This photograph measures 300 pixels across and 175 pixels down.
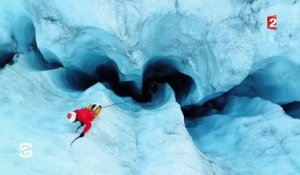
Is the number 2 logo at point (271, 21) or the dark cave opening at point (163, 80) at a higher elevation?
the number 2 logo at point (271, 21)

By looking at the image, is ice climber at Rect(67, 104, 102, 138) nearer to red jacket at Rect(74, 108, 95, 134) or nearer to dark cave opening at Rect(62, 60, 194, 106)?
red jacket at Rect(74, 108, 95, 134)

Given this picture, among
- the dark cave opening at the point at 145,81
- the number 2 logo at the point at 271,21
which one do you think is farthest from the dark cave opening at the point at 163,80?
the number 2 logo at the point at 271,21

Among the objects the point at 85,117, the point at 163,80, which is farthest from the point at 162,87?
the point at 85,117

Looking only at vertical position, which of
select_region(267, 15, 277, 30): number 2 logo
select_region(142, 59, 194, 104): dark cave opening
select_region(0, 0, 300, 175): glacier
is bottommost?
select_region(142, 59, 194, 104): dark cave opening

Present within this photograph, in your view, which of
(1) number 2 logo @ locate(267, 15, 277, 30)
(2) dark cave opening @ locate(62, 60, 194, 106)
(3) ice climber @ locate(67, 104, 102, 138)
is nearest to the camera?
(3) ice climber @ locate(67, 104, 102, 138)

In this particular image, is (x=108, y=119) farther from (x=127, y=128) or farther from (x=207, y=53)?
(x=207, y=53)

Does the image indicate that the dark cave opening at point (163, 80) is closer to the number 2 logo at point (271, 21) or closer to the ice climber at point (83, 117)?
the number 2 logo at point (271, 21)

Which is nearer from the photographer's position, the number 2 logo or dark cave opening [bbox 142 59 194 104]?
the number 2 logo

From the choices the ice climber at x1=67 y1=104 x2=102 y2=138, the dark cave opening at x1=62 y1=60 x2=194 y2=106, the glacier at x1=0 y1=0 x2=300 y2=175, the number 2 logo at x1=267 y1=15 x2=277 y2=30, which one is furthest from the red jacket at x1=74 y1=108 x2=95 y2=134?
the number 2 logo at x1=267 y1=15 x2=277 y2=30

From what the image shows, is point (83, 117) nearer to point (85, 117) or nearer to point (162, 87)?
point (85, 117)

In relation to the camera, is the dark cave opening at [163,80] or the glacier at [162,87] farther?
the dark cave opening at [163,80]
